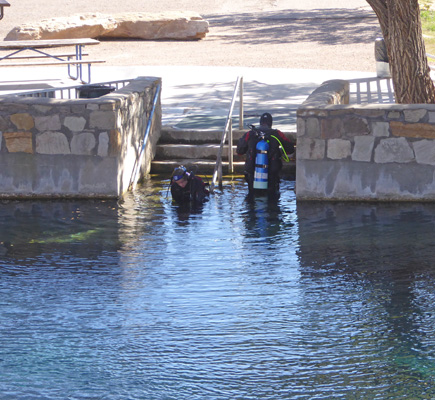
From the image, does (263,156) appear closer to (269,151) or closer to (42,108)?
(269,151)

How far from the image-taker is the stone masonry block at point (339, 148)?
9844 mm

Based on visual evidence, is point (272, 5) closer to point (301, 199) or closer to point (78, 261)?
point (301, 199)

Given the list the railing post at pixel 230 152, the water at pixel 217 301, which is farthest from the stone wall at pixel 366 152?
the railing post at pixel 230 152

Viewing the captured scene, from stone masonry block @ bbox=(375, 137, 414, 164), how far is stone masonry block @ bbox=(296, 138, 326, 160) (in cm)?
65

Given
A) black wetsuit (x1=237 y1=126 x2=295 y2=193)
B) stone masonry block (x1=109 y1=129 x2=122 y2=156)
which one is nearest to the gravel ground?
black wetsuit (x1=237 y1=126 x2=295 y2=193)

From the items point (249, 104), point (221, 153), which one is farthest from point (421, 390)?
point (249, 104)

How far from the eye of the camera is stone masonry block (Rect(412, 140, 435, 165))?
9703 mm

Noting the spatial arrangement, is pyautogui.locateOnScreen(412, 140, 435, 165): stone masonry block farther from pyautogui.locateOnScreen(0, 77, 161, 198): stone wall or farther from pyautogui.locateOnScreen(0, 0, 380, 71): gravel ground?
pyautogui.locateOnScreen(0, 0, 380, 71): gravel ground

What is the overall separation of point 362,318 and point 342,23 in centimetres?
2260

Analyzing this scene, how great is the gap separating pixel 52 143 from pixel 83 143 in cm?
39

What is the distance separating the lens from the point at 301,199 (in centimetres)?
1005

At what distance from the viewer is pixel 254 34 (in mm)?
26453

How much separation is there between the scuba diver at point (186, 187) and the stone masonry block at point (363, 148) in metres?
1.89

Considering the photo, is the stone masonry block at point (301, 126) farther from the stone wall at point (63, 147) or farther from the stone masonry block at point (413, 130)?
the stone wall at point (63, 147)
